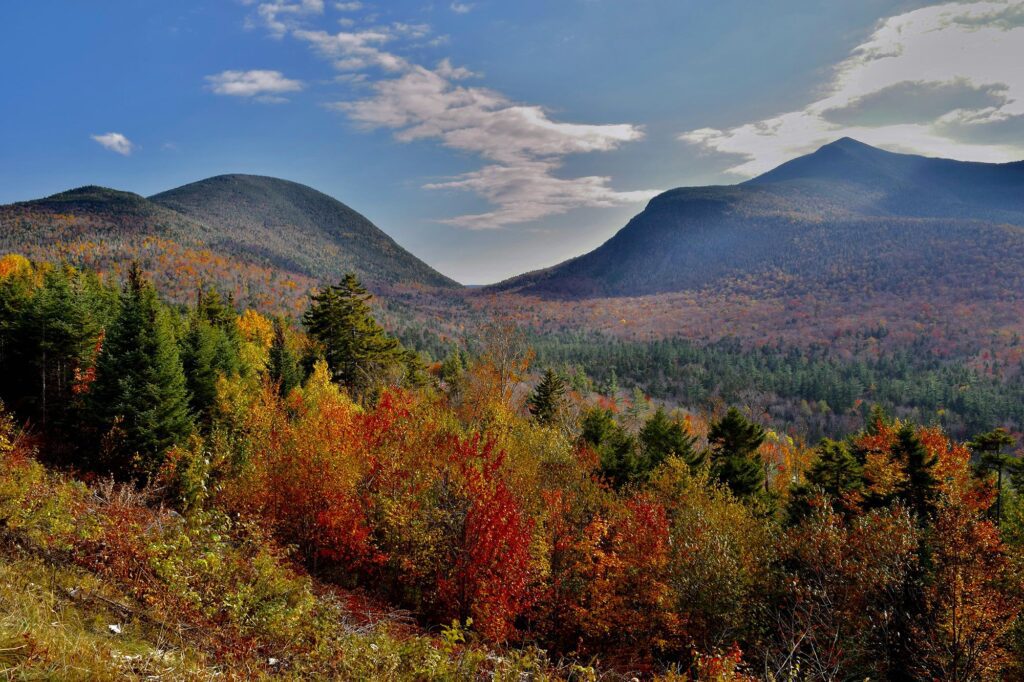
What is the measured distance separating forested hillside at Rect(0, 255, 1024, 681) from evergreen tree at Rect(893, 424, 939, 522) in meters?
0.15

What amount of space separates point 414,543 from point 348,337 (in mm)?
24277

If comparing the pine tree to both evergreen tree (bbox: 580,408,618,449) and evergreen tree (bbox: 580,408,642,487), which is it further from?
evergreen tree (bbox: 580,408,618,449)

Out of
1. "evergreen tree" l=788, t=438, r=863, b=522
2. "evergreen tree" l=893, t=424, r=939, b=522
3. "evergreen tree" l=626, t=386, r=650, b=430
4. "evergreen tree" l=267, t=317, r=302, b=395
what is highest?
"evergreen tree" l=267, t=317, r=302, b=395

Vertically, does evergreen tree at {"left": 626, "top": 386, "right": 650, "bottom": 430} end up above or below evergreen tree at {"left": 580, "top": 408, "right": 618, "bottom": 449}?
below

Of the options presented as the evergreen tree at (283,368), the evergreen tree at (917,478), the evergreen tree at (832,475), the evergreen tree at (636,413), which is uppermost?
the evergreen tree at (283,368)

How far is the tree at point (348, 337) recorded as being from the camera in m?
43.4

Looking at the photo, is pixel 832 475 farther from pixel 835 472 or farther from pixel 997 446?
pixel 997 446

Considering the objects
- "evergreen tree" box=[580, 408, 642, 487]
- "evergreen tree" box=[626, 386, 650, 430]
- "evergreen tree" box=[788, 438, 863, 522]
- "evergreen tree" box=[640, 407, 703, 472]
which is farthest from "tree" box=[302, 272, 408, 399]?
"evergreen tree" box=[626, 386, 650, 430]

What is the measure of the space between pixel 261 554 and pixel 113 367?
753 inches

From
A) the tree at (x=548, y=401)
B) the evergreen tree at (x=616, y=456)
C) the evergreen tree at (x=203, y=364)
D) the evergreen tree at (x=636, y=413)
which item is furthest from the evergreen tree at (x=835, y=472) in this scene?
the evergreen tree at (x=636, y=413)

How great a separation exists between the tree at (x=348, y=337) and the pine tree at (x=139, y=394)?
14641 mm

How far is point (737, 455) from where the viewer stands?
138 ft

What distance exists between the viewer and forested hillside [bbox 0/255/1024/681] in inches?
429

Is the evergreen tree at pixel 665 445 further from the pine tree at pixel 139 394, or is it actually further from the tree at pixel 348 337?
the pine tree at pixel 139 394
